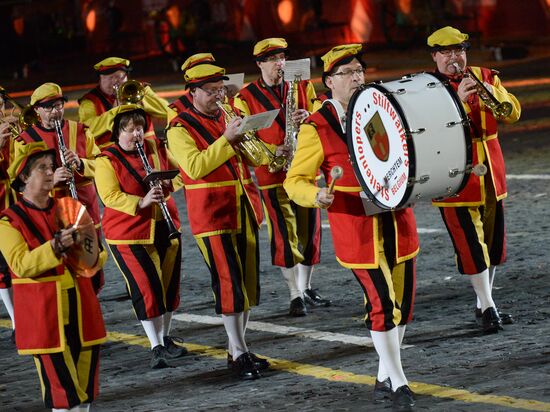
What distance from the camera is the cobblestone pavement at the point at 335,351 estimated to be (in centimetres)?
927

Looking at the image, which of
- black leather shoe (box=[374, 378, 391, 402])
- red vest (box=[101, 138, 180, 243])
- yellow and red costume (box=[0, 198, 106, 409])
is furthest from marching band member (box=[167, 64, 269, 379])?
yellow and red costume (box=[0, 198, 106, 409])

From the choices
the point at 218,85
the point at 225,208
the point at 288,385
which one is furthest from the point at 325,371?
the point at 218,85

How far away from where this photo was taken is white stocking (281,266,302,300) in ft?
39.5

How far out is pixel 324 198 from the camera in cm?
867

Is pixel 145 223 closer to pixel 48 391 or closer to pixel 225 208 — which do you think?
pixel 225 208

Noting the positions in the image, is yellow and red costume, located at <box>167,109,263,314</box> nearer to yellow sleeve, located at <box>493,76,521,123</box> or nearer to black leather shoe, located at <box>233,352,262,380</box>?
black leather shoe, located at <box>233,352,262,380</box>

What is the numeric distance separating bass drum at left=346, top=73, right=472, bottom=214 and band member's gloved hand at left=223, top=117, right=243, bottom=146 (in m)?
1.22

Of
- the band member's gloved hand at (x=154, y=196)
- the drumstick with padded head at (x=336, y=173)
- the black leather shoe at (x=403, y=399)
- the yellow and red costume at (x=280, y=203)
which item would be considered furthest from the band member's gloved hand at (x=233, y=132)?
the yellow and red costume at (x=280, y=203)

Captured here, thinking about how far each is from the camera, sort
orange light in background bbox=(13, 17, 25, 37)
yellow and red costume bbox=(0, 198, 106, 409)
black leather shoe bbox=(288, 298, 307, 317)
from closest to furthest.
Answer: yellow and red costume bbox=(0, 198, 106, 409) < black leather shoe bbox=(288, 298, 307, 317) < orange light in background bbox=(13, 17, 25, 37)

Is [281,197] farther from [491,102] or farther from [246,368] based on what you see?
[246,368]

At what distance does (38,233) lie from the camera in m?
8.17

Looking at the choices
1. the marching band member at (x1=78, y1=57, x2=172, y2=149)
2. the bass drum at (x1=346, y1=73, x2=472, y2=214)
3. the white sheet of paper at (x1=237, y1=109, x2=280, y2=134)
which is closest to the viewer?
the bass drum at (x1=346, y1=73, x2=472, y2=214)

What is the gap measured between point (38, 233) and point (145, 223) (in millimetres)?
2552

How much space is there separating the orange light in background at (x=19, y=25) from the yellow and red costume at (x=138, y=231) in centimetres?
3640
